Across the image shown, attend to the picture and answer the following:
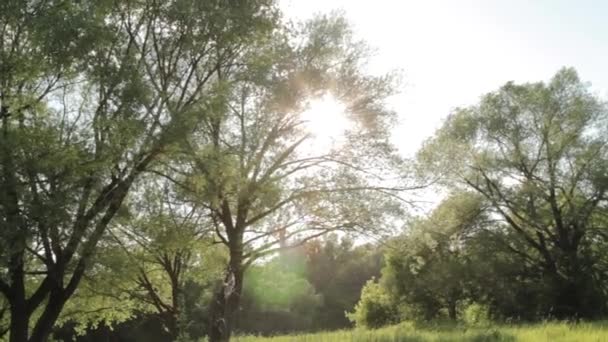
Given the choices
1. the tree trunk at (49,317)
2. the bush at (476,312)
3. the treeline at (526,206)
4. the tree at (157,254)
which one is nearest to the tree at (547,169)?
the treeline at (526,206)

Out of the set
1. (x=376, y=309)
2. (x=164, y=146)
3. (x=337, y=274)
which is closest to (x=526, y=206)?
(x=376, y=309)

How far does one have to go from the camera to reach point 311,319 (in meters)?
56.0

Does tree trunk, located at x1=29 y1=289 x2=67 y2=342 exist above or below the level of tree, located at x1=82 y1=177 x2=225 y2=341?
below

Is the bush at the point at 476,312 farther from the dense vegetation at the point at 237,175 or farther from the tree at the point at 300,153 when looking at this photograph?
the tree at the point at 300,153

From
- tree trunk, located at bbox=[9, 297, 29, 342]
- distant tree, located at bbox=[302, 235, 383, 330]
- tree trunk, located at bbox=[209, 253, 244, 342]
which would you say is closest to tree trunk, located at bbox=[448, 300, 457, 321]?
tree trunk, located at bbox=[209, 253, 244, 342]

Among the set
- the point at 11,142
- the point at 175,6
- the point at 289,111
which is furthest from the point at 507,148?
the point at 11,142

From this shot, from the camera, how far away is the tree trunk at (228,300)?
15038 millimetres

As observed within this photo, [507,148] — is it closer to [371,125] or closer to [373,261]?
[371,125]

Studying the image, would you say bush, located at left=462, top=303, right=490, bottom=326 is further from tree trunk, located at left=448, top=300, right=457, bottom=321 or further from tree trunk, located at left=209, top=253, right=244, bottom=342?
tree trunk, located at left=209, top=253, right=244, bottom=342

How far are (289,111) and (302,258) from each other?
51.3 metres

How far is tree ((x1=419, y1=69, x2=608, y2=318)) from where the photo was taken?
27906mm

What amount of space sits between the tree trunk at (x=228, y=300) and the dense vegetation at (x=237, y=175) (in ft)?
Answer: 0.22

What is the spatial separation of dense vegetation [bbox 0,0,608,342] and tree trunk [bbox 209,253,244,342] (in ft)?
0.22

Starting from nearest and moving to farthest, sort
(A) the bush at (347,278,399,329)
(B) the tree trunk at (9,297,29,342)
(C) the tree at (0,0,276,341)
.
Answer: (C) the tree at (0,0,276,341) → (B) the tree trunk at (9,297,29,342) → (A) the bush at (347,278,399,329)
